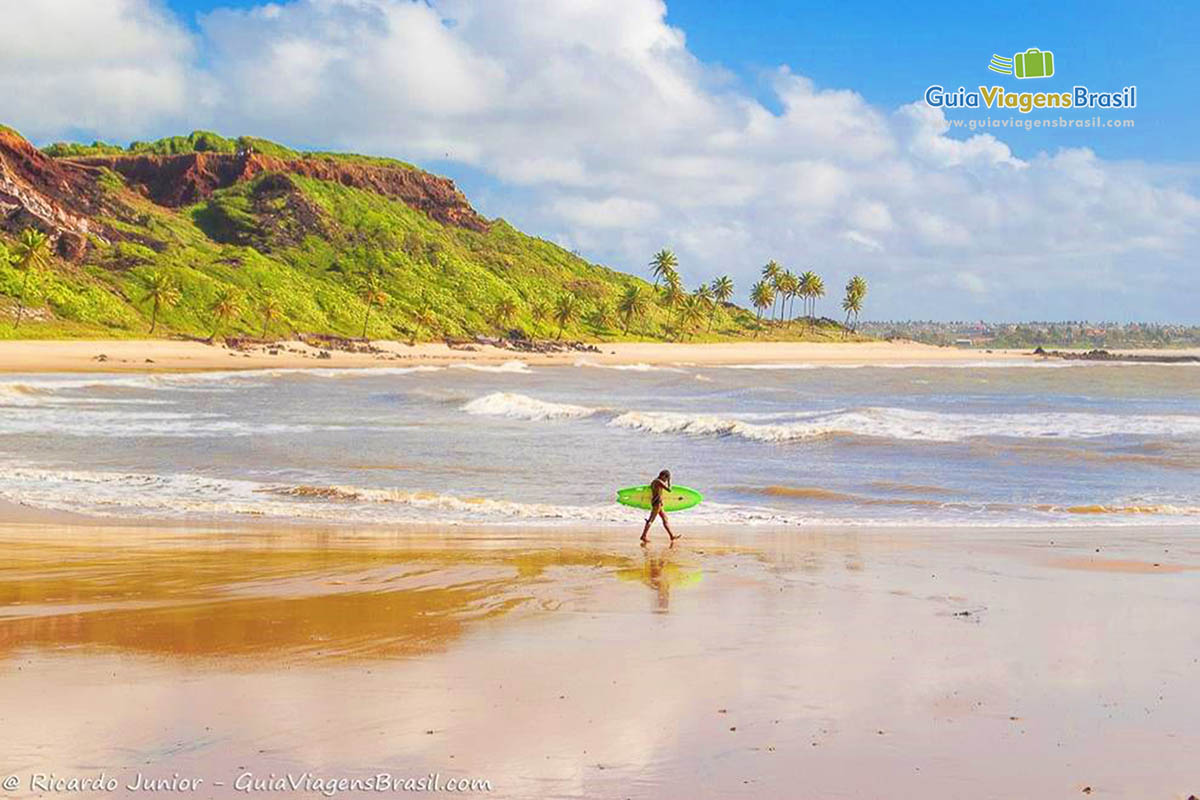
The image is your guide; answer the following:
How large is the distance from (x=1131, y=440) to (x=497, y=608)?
26.3 metres

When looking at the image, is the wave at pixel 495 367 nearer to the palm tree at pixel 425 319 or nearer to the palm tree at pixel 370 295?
the palm tree at pixel 425 319

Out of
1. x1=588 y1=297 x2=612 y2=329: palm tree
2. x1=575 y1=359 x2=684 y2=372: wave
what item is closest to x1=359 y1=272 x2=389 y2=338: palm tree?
x1=575 y1=359 x2=684 y2=372: wave

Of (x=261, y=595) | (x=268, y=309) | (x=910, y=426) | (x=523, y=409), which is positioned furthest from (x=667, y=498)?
(x=268, y=309)

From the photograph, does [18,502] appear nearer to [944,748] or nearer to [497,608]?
[497,608]

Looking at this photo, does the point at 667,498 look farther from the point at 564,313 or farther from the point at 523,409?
the point at 564,313

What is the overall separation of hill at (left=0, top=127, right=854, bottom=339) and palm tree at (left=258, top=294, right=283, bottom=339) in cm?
19

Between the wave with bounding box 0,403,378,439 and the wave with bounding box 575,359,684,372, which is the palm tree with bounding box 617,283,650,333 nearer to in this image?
the wave with bounding box 575,359,684,372

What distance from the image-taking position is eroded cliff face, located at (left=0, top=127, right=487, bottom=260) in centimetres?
9775

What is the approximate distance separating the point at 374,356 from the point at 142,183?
254 feet

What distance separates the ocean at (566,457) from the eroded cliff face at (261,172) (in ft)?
333

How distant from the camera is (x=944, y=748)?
6477mm

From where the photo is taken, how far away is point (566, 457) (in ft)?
86.5

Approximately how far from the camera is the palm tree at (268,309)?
92062mm

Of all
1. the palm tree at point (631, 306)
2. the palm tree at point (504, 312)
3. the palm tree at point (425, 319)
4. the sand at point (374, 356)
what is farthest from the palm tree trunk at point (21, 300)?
→ the palm tree at point (631, 306)
